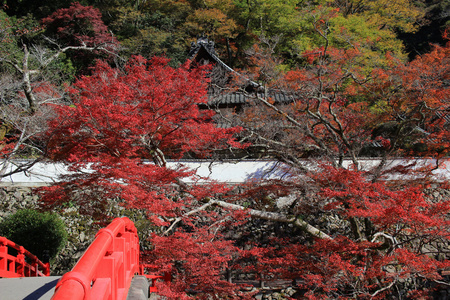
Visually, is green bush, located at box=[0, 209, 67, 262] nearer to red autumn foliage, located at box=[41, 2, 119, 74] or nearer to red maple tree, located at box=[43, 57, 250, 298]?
red maple tree, located at box=[43, 57, 250, 298]

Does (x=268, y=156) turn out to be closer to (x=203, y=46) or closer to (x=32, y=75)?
(x=203, y=46)

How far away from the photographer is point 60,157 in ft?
26.3

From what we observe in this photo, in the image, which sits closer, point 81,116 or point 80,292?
point 80,292

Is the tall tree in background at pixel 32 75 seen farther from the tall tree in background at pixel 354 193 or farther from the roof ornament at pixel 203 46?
the tall tree in background at pixel 354 193

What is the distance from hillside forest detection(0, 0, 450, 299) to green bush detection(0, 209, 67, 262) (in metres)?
1.31

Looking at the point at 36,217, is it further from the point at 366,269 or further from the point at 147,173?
the point at 366,269

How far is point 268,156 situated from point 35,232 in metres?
9.06

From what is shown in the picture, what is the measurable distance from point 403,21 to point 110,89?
20.1 meters

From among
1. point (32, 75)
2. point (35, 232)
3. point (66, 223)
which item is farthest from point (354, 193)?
point (32, 75)

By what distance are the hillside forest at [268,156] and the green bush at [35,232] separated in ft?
4.28

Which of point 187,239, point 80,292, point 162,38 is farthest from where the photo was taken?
point 162,38

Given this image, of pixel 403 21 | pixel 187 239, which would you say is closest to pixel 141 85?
pixel 187 239

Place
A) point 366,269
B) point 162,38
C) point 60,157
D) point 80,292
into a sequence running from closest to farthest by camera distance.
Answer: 1. point 80,292
2. point 366,269
3. point 60,157
4. point 162,38

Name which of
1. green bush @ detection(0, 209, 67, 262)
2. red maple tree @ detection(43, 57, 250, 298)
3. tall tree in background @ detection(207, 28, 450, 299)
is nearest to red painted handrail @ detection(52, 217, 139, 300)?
red maple tree @ detection(43, 57, 250, 298)
